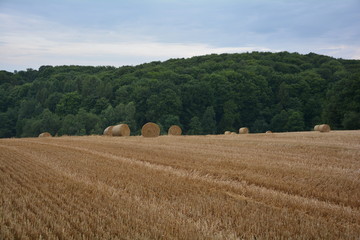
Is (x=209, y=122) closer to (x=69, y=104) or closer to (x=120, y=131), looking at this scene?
(x=69, y=104)

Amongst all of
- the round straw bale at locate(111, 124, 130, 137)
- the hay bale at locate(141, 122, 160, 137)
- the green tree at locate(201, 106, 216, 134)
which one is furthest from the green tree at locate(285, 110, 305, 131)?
the round straw bale at locate(111, 124, 130, 137)

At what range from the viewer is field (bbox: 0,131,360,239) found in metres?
4.95

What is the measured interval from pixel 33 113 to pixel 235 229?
83.4 m

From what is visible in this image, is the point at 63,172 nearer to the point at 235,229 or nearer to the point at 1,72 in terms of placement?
the point at 235,229

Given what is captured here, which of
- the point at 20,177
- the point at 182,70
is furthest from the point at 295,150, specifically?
the point at 182,70

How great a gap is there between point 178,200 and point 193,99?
2807 inches

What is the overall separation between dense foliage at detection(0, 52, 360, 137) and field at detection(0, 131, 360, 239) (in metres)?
52.0

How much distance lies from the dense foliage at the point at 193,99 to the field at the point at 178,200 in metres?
52.0

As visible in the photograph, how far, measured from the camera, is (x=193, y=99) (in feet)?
255

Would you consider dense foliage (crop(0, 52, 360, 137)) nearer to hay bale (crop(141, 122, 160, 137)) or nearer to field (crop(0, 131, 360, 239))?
hay bale (crop(141, 122, 160, 137))

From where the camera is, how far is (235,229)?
509cm

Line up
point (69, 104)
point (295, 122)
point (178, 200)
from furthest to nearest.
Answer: point (69, 104), point (295, 122), point (178, 200)

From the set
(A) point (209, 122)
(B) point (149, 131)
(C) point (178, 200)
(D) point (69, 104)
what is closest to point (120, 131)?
(B) point (149, 131)

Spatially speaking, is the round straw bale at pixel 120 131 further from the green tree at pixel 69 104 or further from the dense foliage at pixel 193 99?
the green tree at pixel 69 104
